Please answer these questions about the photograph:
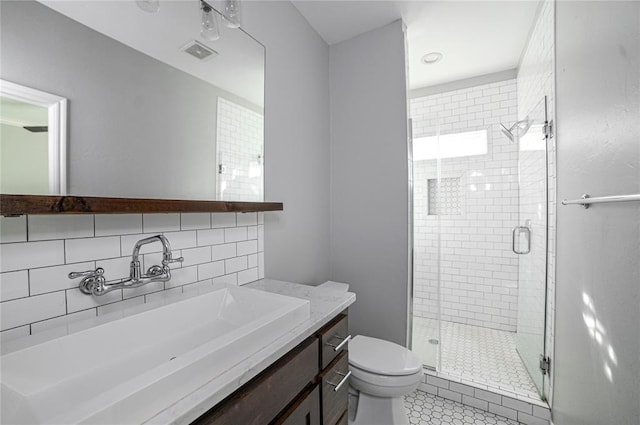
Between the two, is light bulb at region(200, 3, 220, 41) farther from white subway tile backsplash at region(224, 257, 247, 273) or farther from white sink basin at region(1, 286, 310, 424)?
white sink basin at region(1, 286, 310, 424)

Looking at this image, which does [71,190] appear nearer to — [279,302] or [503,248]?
[279,302]

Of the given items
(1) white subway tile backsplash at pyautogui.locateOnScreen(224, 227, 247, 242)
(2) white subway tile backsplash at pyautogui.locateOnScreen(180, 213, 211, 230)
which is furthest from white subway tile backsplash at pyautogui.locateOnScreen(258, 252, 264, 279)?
(2) white subway tile backsplash at pyautogui.locateOnScreen(180, 213, 211, 230)

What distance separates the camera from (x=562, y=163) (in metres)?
1.47

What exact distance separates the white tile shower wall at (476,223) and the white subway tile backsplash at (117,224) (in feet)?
7.54

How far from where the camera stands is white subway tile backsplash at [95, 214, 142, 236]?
90 centimetres

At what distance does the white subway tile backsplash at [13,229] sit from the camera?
2.34 ft

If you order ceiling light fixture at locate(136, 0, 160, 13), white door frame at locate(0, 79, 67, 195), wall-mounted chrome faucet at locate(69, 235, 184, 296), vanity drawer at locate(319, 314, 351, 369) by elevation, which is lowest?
vanity drawer at locate(319, 314, 351, 369)

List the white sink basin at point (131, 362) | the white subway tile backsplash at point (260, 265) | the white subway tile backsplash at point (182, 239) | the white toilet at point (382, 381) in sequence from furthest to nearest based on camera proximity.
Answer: the white subway tile backsplash at point (260, 265) < the white toilet at point (382, 381) < the white subway tile backsplash at point (182, 239) < the white sink basin at point (131, 362)

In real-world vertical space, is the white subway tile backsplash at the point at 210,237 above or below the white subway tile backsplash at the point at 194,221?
below

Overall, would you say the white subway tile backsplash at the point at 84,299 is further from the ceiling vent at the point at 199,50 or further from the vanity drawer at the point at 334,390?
the ceiling vent at the point at 199,50

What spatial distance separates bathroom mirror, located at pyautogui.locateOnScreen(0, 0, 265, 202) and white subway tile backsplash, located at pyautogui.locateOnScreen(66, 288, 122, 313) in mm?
298

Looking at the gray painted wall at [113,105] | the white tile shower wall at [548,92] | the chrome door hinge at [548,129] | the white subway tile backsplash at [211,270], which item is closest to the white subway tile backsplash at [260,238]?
the white subway tile backsplash at [211,270]

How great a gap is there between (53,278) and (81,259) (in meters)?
0.08

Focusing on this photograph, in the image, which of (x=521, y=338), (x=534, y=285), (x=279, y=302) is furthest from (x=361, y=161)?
(x=521, y=338)
